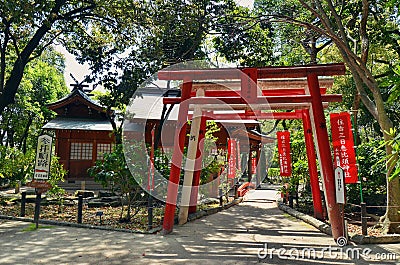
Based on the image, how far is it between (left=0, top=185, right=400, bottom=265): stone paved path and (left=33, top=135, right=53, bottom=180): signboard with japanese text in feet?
4.09

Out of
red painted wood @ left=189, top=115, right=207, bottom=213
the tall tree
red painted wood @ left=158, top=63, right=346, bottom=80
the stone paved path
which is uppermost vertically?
the tall tree

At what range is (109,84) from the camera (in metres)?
13.5

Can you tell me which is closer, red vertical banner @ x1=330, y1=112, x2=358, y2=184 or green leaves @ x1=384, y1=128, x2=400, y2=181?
green leaves @ x1=384, y1=128, x2=400, y2=181

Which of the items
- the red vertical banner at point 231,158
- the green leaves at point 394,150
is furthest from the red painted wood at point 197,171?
the green leaves at point 394,150

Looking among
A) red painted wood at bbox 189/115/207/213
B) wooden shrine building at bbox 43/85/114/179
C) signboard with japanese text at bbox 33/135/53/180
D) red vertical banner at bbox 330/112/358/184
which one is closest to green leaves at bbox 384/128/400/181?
red vertical banner at bbox 330/112/358/184

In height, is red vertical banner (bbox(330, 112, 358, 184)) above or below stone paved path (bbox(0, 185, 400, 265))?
above

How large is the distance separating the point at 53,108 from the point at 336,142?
16.5 metres

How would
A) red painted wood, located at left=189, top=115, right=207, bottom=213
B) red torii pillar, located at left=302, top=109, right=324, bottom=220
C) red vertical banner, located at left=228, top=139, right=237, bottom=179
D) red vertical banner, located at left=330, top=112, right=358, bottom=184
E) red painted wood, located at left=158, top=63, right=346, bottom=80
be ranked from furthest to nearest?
red vertical banner, located at left=228, top=139, right=237, bottom=179, red torii pillar, located at left=302, top=109, right=324, bottom=220, red painted wood, located at left=189, top=115, right=207, bottom=213, red vertical banner, located at left=330, top=112, right=358, bottom=184, red painted wood, located at left=158, top=63, right=346, bottom=80

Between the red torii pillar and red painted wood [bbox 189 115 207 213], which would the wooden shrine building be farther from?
the red torii pillar

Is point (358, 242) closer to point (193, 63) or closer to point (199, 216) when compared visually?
point (199, 216)

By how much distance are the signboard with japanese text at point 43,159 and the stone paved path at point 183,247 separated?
1246 mm

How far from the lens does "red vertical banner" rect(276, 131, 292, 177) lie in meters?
12.7

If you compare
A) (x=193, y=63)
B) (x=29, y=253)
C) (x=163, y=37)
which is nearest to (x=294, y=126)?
(x=193, y=63)

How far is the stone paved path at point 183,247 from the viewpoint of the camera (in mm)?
5410
